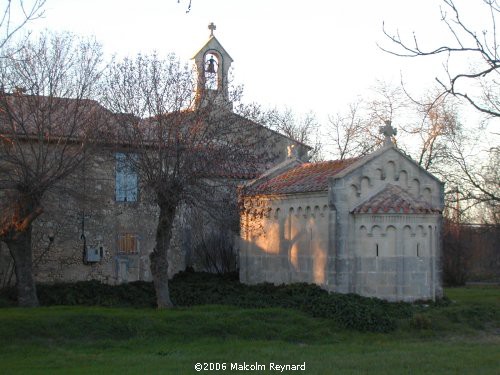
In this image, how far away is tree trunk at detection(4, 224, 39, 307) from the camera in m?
20.2

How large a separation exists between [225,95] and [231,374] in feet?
31.0

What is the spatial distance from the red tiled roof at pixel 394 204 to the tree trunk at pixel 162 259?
17.4 feet

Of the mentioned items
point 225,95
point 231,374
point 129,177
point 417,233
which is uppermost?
point 225,95

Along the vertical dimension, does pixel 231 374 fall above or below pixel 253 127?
below

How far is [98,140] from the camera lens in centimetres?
2014

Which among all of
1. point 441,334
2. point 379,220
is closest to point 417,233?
point 379,220

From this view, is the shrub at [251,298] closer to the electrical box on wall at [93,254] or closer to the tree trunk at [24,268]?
the tree trunk at [24,268]

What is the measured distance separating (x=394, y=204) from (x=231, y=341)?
6.87 meters

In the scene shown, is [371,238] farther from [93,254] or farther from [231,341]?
[93,254]

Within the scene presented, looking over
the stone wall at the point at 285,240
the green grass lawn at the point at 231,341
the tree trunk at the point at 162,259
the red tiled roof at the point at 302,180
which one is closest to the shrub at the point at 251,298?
the green grass lawn at the point at 231,341

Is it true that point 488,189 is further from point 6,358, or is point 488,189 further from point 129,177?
point 6,358

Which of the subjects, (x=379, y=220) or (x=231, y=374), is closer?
(x=231, y=374)

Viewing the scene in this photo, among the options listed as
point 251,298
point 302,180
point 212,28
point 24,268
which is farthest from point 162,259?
point 212,28

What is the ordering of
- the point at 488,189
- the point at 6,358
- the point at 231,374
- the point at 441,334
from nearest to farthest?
the point at 231,374, the point at 6,358, the point at 441,334, the point at 488,189
